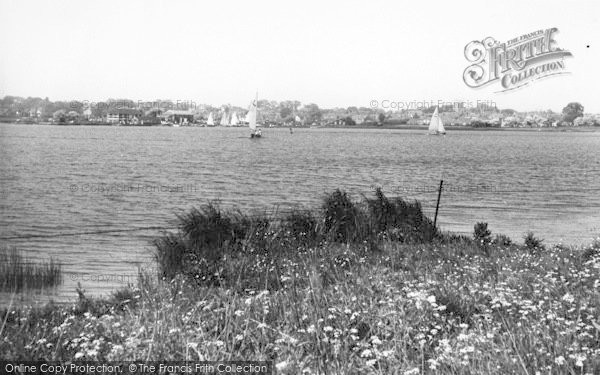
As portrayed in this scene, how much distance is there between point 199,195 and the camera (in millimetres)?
43406

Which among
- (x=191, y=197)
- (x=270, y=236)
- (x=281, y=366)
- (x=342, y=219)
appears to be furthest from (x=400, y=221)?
(x=191, y=197)

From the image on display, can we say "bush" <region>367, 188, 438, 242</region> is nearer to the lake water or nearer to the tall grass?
the tall grass

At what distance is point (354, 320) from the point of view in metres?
7.82

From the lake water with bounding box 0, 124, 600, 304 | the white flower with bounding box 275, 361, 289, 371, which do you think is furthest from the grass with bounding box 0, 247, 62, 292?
the white flower with bounding box 275, 361, 289, 371

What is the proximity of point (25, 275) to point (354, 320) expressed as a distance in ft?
37.1

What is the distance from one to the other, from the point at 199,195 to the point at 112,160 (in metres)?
38.6

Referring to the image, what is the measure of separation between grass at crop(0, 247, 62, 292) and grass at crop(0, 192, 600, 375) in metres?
4.05

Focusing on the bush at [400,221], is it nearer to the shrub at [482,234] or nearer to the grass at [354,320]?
the shrub at [482,234]

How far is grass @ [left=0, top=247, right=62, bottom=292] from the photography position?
51.7ft

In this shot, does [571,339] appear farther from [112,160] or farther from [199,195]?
[112,160]

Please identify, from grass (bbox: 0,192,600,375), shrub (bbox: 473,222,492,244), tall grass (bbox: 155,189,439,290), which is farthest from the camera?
shrub (bbox: 473,222,492,244)

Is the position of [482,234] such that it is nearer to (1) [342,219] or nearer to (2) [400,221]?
(2) [400,221]

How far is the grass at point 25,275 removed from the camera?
51.7 feet

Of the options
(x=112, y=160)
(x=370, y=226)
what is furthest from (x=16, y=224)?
(x=112, y=160)
